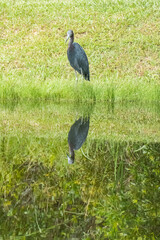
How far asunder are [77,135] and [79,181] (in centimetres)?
195

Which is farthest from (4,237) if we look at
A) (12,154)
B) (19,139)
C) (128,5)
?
(128,5)

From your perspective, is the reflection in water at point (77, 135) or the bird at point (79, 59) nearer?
the reflection in water at point (77, 135)

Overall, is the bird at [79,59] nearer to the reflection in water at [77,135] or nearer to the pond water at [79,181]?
the reflection in water at [77,135]

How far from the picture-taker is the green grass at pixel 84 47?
31.8 feet

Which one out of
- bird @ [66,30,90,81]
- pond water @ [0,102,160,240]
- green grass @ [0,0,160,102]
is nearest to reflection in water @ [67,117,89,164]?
pond water @ [0,102,160,240]

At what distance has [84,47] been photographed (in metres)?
14.9

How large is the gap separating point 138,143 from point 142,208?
2167mm

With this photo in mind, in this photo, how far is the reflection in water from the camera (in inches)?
172

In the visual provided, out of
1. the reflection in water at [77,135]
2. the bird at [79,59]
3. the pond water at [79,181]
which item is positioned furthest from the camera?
the bird at [79,59]

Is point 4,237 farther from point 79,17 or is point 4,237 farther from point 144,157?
point 79,17

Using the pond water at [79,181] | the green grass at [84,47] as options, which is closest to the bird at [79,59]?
the green grass at [84,47]

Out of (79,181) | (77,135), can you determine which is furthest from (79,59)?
(79,181)

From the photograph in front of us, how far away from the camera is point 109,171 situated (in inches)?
139

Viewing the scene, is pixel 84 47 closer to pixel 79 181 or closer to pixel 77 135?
pixel 77 135
